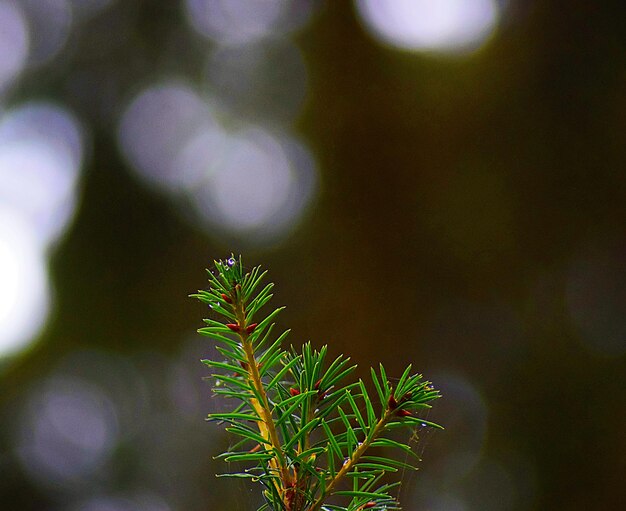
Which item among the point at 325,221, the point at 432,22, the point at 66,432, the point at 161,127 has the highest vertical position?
the point at 432,22

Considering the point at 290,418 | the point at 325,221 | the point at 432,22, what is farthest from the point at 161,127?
the point at 290,418

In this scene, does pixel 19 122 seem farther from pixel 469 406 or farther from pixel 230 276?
pixel 230 276

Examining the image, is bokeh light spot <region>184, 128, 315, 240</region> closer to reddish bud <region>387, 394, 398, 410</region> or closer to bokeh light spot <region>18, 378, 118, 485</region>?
bokeh light spot <region>18, 378, 118, 485</region>

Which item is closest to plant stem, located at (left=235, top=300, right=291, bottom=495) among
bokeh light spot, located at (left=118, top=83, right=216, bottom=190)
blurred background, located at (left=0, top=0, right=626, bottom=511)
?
blurred background, located at (left=0, top=0, right=626, bottom=511)

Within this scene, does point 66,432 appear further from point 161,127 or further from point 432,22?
point 432,22

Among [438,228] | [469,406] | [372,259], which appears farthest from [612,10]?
[469,406]

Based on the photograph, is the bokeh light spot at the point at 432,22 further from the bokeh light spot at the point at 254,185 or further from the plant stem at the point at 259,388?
the plant stem at the point at 259,388

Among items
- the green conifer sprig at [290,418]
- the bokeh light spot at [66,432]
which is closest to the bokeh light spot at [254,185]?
the bokeh light spot at [66,432]
